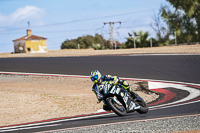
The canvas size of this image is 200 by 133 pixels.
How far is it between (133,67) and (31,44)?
144 feet

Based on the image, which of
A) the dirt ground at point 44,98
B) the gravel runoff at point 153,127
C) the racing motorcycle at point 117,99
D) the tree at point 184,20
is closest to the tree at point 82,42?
the tree at point 184,20

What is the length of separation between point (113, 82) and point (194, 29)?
48.4m

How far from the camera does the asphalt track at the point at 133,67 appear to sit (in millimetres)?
19359

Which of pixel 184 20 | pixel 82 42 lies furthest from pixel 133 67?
pixel 82 42

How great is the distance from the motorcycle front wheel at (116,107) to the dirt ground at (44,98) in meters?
3.76

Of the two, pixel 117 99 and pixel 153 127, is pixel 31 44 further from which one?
pixel 153 127

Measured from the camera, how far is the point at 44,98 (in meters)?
15.4

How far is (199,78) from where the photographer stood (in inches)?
699

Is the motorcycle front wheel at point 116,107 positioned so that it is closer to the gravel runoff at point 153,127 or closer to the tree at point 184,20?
the gravel runoff at point 153,127

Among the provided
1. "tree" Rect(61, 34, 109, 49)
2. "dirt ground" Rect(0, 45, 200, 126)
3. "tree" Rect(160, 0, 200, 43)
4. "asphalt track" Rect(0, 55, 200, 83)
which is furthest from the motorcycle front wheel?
"tree" Rect(61, 34, 109, 49)

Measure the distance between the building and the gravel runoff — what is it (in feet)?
183

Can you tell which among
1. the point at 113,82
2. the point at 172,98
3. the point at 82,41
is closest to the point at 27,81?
the point at 172,98

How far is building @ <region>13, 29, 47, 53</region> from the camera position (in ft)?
204

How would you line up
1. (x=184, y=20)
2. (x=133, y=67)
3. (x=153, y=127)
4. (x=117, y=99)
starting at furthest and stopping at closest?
(x=184, y=20), (x=133, y=67), (x=117, y=99), (x=153, y=127)
